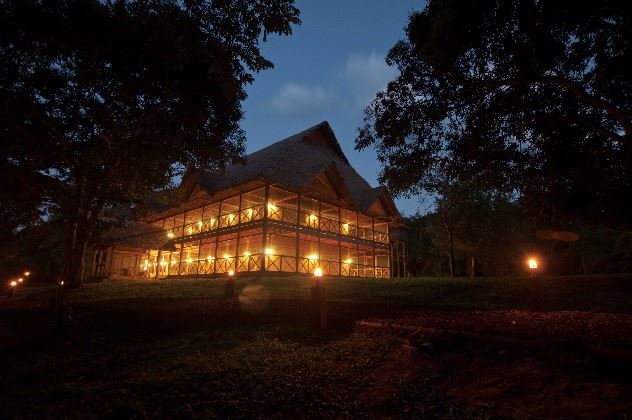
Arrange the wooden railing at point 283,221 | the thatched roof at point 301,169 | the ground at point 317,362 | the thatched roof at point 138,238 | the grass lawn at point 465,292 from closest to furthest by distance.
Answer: the ground at point 317,362 < the grass lawn at point 465,292 < the thatched roof at point 301,169 < the wooden railing at point 283,221 < the thatched roof at point 138,238

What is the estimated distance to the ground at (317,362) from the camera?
4.46 meters

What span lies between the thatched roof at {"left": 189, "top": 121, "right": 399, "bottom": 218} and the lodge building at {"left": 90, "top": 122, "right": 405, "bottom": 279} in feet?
0.27

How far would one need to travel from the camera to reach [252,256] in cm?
2217

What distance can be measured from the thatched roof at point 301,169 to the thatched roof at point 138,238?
482cm

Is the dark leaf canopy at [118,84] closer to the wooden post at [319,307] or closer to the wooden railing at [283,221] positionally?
the wooden post at [319,307]

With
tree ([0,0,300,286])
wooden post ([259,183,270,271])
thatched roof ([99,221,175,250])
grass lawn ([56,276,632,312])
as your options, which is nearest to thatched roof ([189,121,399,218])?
wooden post ([259,183,270,271])

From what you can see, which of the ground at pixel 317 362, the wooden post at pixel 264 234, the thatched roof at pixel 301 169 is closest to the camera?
the ground at pixel 317 362

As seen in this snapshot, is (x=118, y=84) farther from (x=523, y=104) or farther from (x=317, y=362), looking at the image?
(x=523, y=104)

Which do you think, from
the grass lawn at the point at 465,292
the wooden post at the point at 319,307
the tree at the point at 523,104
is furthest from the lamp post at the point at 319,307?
the tree at the point at 523,104

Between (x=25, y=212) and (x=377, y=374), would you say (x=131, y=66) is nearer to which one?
(x=377, y=374)

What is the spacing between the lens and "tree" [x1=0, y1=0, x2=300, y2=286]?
840 centimetres

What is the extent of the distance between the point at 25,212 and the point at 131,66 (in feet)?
37.7

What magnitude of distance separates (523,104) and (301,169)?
16.1 m

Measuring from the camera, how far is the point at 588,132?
9.59 metres
